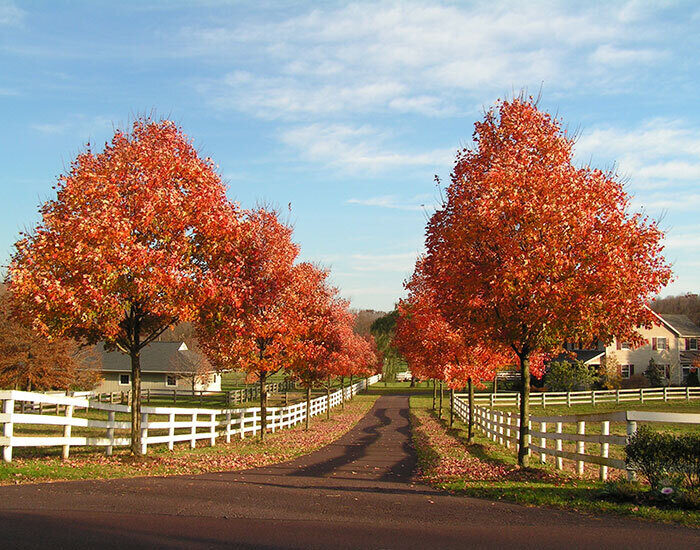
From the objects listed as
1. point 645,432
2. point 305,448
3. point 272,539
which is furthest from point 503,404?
point 272,539

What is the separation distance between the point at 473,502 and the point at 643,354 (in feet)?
191

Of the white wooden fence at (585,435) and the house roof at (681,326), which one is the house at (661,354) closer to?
the house roof at (681,326)

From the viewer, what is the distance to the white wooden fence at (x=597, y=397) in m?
45.3

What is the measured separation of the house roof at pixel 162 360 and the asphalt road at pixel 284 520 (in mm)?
50814

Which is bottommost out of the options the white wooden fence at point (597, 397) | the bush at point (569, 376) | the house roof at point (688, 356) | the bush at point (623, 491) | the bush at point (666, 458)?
the white wooden fence at point (597, 397)

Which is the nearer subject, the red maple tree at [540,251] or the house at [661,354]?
the red maple tree at [540,251]

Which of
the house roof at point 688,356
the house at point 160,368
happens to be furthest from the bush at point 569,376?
the house at point 160,368

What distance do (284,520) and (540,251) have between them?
27.4ft

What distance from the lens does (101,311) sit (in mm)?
13781

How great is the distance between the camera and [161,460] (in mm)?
15234

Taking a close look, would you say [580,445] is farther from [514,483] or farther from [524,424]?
[514,483]

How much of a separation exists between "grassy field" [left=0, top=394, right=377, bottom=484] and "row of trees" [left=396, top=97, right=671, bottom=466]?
7.14 m

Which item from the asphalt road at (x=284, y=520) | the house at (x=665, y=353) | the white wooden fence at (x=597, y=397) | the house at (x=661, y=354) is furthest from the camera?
the house at (x=665, y=353)

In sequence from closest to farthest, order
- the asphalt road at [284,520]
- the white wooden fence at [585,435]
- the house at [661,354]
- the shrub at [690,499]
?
the asphalt road at [284,520] → the shrub at [690,499] → the white wooden fence at [585,435] → the house at [661,354]
